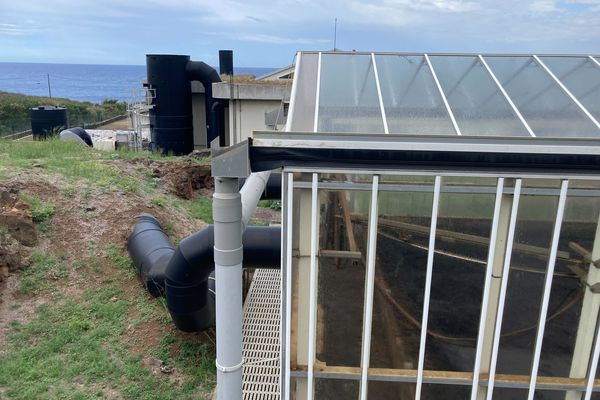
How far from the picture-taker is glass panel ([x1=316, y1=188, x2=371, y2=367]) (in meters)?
3.71

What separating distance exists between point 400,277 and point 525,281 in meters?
0.99

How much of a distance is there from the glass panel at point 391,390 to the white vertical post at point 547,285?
0.96m

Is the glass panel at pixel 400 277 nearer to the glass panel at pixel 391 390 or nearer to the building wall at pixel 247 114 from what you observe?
the glass panel at pixel 391 390

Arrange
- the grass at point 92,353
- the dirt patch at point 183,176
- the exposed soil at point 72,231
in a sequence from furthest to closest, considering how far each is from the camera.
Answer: the dirt patch at point 183,176, the exposed soil at point 72,231, the grass at point 92,353

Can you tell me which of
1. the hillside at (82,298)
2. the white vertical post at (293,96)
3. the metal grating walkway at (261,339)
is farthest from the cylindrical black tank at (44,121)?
the white vertical post at (293,96)

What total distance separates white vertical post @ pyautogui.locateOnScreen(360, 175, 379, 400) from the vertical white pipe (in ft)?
3.34

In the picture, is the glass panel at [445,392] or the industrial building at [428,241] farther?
the glass panel at [445,392]

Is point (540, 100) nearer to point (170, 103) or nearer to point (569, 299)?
point (569, 299)

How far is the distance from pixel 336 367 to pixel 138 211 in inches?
302

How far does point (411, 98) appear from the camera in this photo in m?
4.01

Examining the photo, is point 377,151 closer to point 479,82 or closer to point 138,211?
point 479,82

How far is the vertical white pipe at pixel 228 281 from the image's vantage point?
11.2 feet

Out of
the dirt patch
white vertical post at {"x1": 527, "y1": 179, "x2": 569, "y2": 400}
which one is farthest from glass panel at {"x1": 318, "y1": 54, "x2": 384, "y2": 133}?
the dirt patch

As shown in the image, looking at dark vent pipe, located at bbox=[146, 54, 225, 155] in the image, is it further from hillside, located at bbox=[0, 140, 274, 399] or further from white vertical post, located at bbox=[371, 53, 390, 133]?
white vertical post, located at bbox=[371, 53, 390, 133]
